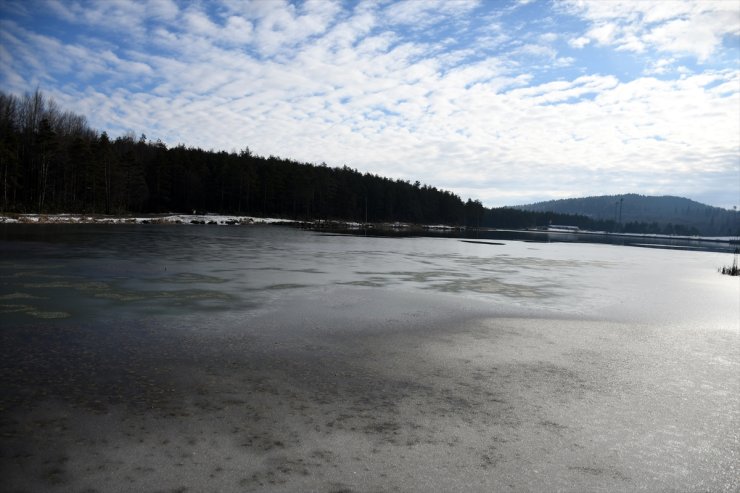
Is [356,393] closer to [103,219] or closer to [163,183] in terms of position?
[103,219]

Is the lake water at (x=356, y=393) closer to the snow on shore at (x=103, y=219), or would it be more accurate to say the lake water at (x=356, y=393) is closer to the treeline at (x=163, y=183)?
the snow on shore at (x=103, y=219)

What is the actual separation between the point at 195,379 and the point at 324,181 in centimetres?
11766

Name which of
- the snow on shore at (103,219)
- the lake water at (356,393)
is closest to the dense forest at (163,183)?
the snow on shore at (103,219)

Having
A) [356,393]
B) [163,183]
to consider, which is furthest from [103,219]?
[356,393]

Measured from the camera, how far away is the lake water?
4082 mm

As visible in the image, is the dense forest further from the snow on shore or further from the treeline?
the snow on shore

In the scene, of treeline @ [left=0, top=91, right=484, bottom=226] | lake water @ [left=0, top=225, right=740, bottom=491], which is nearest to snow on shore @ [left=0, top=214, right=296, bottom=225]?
treeline @ [left=0, top=91, right=484, bottom=226]

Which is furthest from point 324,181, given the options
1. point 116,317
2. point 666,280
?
point 116,317

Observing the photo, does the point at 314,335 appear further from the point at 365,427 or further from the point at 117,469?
the point at 117,469

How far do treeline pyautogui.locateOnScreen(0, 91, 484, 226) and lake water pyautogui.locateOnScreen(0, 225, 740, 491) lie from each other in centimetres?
6264

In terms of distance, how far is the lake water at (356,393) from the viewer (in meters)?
4.08

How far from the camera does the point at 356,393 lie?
19.4 feet

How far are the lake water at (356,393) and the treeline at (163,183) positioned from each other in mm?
62640

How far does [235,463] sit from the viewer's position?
13.5 ft
